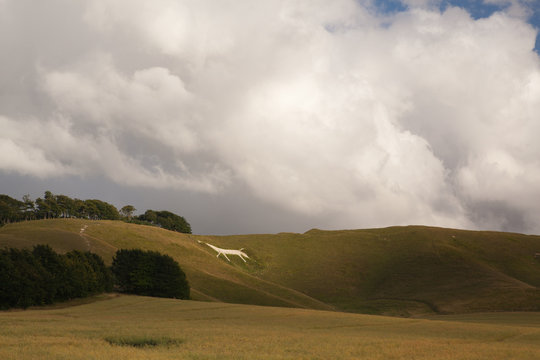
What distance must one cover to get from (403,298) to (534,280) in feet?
117

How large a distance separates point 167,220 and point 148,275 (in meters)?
114

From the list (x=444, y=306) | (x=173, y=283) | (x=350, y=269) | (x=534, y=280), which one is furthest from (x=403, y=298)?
(x=173, y=283)

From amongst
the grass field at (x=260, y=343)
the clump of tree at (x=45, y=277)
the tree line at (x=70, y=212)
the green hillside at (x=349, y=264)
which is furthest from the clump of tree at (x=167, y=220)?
the grass field at (x=260, y=343)

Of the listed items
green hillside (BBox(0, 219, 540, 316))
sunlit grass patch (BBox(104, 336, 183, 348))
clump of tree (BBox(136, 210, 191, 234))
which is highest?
clump of tree (BBox(136, 210, 191, 234))

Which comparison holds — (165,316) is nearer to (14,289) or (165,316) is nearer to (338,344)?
(14,289)

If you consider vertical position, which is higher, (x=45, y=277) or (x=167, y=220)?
(x=167, y=220)

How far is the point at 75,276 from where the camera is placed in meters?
59.4

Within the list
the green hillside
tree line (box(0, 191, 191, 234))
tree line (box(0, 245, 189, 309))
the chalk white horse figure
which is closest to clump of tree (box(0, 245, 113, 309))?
tree line (box(0, 245, 189, 309))

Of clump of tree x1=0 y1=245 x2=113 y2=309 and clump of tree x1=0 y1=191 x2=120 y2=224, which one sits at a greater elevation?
clump of tree x1=0 y1=191 x2=120 y2=224

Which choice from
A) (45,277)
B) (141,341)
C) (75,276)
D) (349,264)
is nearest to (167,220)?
(349,264)

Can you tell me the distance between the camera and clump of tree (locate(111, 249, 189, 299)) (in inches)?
2849

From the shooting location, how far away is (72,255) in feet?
217

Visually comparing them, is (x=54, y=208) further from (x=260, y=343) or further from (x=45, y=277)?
(x=260, y=343)

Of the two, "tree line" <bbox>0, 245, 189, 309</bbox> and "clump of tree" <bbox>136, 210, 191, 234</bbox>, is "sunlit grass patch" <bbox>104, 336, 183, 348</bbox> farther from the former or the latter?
"clump of tree" <bbox>136, 210, 191, 234</bbox>
